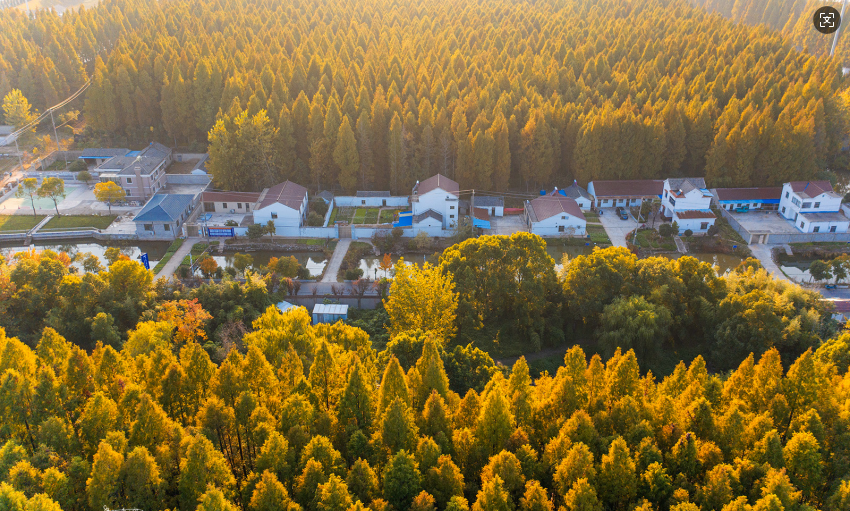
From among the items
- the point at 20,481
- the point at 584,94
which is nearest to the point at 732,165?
the point at 584,94

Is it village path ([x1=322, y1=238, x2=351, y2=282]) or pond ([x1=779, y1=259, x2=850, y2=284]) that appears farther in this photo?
village path ([x1=322, y1=238, x2=351, y2=282])

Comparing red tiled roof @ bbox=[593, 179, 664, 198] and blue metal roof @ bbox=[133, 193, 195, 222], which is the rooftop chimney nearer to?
blue metal roof @ bbox=[133, 193, 195, 222]

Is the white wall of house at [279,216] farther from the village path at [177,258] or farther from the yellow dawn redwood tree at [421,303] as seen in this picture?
the yellow dawn redwood tree at [421,303]

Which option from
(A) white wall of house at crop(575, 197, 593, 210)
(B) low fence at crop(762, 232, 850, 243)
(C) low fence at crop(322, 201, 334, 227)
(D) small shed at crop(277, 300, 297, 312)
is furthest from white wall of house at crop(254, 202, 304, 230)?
(B) low fence at crop(762, 232, 850, 243)

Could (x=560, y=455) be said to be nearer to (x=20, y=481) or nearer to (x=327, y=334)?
(x=327, y=334)

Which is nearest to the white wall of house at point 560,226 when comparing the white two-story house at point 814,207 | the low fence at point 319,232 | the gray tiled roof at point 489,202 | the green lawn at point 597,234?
the green lawn at point 597,234

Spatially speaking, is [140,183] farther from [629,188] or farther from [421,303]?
[629,188]
